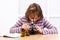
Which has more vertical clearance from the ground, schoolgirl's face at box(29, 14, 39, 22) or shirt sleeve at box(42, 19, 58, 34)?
schoolgirl's face at box(29, 14, 39, 22)

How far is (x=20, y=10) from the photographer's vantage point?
3020 mm

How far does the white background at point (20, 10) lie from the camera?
2.99m

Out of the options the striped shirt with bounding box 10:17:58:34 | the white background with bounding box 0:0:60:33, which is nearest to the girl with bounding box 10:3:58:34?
the striped shirt with bounding box 10:17:58:34

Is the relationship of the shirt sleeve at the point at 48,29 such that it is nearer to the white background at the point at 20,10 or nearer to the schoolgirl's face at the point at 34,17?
the schoolgirl's face at the point at 34,17

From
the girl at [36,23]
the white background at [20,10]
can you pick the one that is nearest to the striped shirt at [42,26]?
the girl at [36,23]

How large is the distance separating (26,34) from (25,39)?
246 mm

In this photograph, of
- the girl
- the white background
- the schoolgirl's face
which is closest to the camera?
the girl

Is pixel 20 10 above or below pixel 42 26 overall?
above

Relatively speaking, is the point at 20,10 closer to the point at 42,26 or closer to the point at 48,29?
the point at 42,26

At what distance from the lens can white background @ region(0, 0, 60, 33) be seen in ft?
9.82

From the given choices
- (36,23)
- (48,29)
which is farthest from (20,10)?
(48,29)

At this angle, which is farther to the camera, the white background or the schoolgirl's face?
the white background

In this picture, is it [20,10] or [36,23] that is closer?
[36,23]

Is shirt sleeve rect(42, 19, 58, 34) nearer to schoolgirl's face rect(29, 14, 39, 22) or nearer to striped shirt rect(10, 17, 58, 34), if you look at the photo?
striped shirt rect(10, 17, 58, 34)
